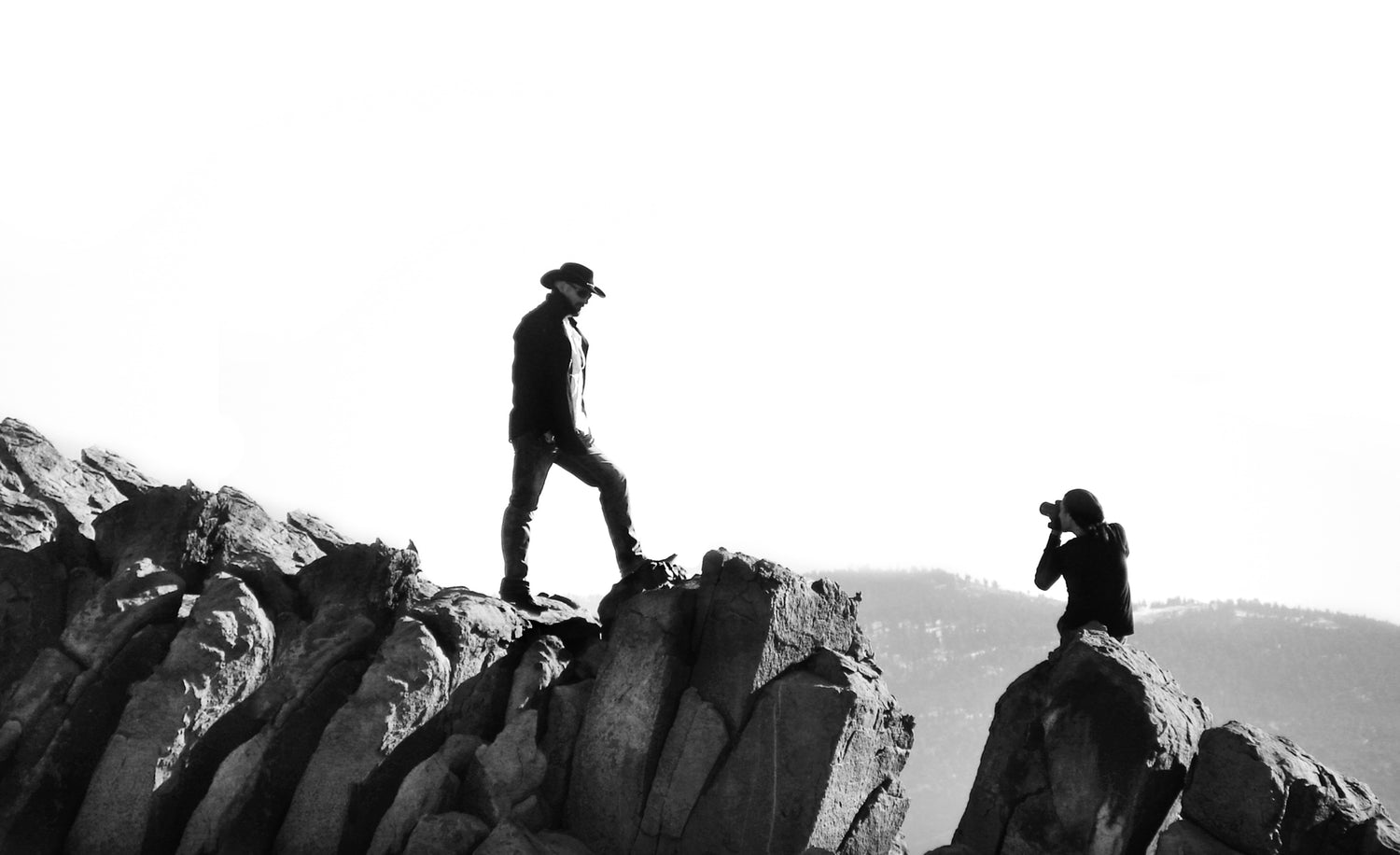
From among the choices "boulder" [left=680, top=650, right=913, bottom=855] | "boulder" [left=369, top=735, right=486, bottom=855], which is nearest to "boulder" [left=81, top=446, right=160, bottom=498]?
"boulder" [left=369, top=735, right=486, bottom=855]

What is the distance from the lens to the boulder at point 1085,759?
10047mm

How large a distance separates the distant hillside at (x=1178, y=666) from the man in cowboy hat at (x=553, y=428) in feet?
156

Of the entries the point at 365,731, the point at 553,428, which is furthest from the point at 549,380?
the point at 365,731

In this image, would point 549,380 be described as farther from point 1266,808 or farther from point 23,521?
point 1266,808

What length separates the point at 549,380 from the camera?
44.7ft

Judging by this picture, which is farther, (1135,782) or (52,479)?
(52,479)

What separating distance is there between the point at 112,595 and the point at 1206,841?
1064 centimetres

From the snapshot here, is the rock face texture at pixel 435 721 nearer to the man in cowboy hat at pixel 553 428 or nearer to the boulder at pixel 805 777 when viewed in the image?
the boulder at pixel 805 777

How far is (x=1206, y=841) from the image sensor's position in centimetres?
956

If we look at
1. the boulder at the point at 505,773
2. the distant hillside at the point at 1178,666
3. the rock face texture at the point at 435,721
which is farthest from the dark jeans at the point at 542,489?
the distant hillside at the point at 1178,666

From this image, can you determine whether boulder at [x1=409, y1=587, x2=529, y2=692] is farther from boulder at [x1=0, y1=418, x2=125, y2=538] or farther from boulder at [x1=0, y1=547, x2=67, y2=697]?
boulder at [x1=0, y1=418, x2=125, y2=538]

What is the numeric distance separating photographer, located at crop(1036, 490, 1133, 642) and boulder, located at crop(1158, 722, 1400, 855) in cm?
195

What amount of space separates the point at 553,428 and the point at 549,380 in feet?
1.79

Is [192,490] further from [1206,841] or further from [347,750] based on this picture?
[1206,841]
